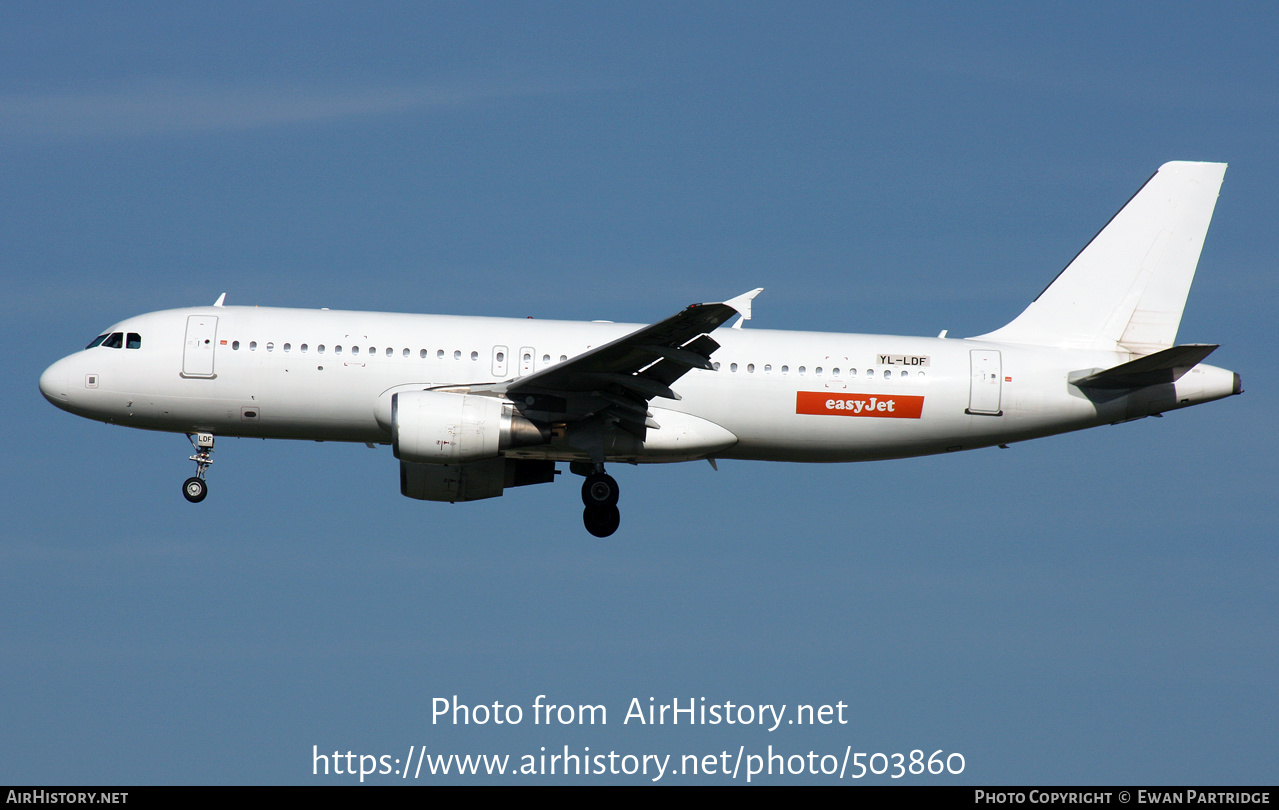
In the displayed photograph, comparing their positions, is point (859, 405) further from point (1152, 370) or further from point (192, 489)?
point (192, 489)

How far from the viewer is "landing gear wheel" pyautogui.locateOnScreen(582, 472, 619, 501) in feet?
94.9

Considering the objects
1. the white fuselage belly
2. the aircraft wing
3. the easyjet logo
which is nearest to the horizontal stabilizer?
the white fuselage belly

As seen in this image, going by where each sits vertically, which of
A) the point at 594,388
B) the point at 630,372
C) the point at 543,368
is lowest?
the point at 594,388

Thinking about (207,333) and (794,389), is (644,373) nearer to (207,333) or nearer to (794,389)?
(794,389)

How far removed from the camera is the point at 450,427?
26.8 meters

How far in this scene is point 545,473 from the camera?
31.0 m

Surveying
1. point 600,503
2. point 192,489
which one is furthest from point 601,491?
point 192,489

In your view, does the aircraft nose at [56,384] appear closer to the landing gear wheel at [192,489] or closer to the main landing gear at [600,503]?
the landing gear wheel at [192,489]

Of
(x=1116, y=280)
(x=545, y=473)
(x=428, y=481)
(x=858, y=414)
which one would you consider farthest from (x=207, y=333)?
(x=1116, y=280)

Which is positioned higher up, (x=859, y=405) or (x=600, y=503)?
(x=859, y=405)

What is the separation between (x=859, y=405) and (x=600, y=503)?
573cm

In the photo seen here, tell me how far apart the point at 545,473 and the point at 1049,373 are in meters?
11.1

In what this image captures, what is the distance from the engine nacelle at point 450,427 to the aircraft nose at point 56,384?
24.1ft

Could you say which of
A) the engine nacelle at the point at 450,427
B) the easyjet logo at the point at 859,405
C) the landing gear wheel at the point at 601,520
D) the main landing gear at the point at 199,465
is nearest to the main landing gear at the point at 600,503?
the landing gear wheel at the point at 601,520
